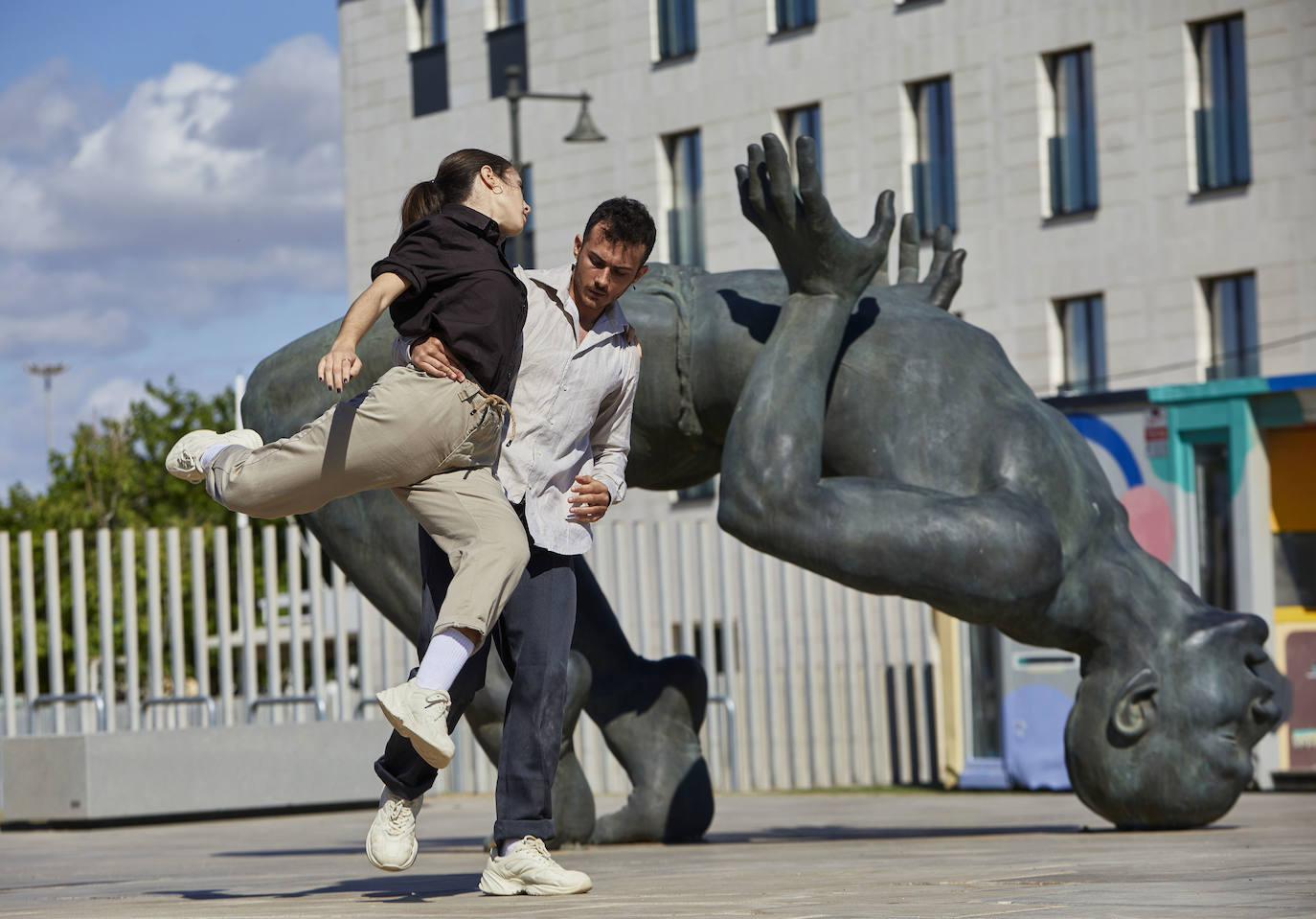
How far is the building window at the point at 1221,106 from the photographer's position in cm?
2439

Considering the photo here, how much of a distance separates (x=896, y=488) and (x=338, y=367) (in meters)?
2.87

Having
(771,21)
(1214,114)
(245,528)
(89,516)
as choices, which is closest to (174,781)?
(245,528)

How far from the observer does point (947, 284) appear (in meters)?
8.12

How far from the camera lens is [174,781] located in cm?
1386

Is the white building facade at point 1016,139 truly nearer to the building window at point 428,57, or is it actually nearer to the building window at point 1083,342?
the building window at point 1083,342

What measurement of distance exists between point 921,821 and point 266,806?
213 inches

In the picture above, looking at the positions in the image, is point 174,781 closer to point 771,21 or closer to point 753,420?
point 753,420

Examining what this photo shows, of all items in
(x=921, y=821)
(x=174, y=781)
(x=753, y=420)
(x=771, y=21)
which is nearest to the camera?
(x=753, y=420)

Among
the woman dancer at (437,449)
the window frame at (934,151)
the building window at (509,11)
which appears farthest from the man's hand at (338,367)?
the building window at (509,11)

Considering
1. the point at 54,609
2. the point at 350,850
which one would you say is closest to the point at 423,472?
the point at 350,850

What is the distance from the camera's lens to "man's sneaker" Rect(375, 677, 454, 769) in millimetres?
5027

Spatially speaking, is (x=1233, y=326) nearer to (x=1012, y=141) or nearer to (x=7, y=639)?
(x=1012, y=141)

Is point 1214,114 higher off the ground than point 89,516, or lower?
higher

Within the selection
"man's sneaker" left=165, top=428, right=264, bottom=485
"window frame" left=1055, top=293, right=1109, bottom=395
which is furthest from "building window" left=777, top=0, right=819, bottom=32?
"man's sneaker" left=165, top=428, right=264, bottom=485
